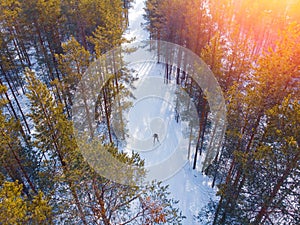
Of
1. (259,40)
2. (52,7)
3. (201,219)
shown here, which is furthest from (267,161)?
(259,40)

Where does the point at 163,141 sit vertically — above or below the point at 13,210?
above

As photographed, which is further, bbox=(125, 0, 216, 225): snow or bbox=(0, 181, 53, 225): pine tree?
bbox=(125, 0, 216, 225): snow

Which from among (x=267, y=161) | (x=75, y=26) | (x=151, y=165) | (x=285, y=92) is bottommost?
(x=267, y=161)

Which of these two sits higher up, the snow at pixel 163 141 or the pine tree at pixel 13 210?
the snow at pixel 163 141

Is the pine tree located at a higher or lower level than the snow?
lower

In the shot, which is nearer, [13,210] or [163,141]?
[13,210]

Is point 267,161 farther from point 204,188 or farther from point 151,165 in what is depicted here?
point 151,165

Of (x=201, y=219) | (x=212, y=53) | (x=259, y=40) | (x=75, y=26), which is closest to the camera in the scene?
(x=212, y=53)

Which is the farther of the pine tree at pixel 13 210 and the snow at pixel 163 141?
the snow at pixel 163 141
